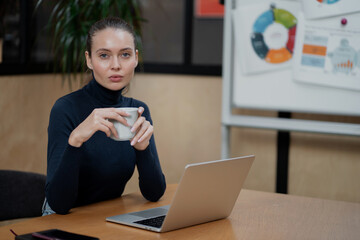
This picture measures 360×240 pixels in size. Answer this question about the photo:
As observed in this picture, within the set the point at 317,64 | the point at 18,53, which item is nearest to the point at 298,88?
the point at 317,64

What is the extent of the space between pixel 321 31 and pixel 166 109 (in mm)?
1357

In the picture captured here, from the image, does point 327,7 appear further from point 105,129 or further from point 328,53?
point 105,129

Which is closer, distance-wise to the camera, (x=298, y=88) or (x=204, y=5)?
(x=298, y=88)

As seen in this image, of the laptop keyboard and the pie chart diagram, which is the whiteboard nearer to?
the pie chart diagram

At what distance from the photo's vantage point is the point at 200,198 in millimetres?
1359

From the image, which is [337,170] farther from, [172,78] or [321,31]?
[172,78]

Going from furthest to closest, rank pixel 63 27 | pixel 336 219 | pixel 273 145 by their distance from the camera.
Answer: pixel 273 145
pixel 63 27
pixel 336 219

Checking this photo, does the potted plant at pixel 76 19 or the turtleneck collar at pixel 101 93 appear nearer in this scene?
the turtleneck collar at pixel 101 93

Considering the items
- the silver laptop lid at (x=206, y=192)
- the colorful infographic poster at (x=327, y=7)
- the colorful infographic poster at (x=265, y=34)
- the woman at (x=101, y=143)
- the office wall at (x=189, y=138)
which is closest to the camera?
the silver laptop lid at (x=206, y=192)

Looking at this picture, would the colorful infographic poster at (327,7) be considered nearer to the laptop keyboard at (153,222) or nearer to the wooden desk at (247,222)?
the wooden desk at (247,222)

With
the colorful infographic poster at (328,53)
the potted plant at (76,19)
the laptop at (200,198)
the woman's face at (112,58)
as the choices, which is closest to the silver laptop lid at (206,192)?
the laptop at (200,198)

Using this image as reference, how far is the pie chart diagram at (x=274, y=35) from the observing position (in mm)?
3051

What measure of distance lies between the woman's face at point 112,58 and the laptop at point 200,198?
0.43 m

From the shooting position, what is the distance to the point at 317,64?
296 centimetres
